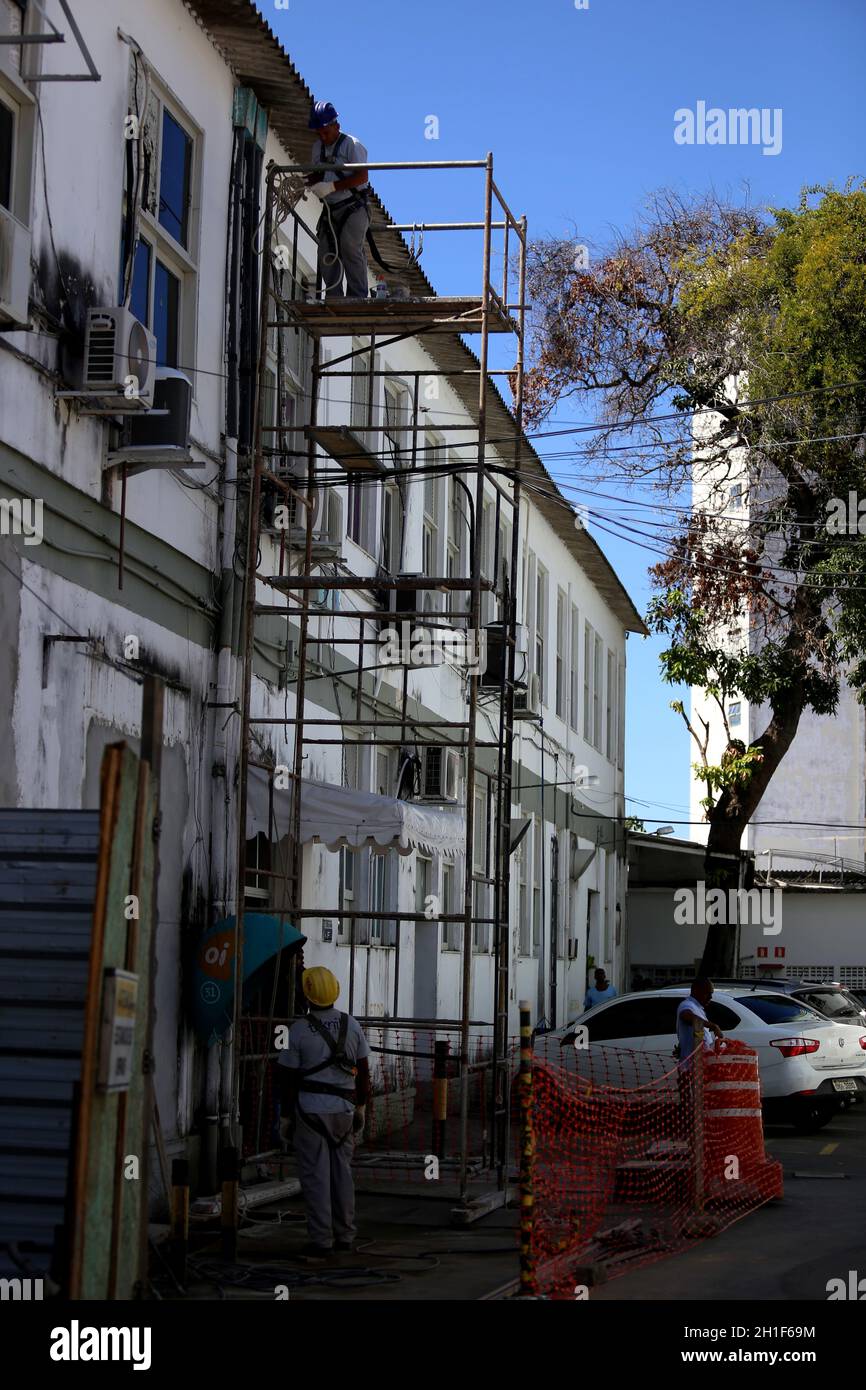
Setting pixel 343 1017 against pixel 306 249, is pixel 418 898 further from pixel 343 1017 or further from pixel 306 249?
pixel 343 1017

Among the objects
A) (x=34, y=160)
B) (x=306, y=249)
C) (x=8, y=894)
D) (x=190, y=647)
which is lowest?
(x=8, y=894)

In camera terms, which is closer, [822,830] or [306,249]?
[306,249]

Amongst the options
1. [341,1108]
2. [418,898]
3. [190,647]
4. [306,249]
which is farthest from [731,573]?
[341,1108]

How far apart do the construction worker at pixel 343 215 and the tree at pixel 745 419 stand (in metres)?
12.7

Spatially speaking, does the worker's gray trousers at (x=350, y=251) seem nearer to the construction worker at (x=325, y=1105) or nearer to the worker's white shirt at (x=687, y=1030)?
the construction worker at (x=325, y=1105)

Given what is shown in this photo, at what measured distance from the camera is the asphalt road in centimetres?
959

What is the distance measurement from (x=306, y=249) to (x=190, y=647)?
471cm

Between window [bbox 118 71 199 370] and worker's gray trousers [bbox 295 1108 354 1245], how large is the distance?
519cm

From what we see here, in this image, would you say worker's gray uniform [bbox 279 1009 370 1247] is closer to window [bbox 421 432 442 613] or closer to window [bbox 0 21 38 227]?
window [bbox 0 21 38 227]

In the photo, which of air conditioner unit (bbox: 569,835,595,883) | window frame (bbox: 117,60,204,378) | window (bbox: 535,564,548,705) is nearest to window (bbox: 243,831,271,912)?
window frame (bbox: 117,60,204,378)

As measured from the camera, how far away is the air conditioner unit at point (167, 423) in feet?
35.6

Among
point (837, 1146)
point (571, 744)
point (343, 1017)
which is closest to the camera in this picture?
point (343, 1017)

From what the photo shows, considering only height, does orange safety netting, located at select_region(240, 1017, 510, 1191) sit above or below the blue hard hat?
below
